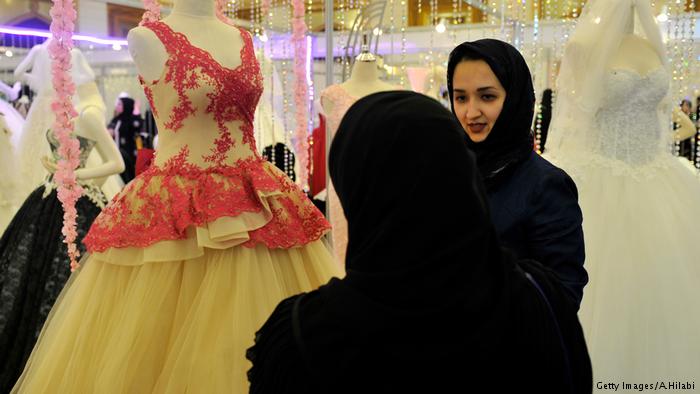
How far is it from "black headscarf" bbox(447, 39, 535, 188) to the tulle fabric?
4.06 ft

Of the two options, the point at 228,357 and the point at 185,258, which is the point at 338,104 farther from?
the point at 228,357

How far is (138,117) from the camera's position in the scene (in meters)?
7.53

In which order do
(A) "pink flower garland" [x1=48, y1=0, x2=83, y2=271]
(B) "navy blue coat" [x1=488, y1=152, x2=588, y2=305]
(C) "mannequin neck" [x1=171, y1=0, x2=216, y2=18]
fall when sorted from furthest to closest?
1. (A) "pink flower garland" [x1=48, y1=0, x2=83, y2=271]
2. (C) "mannequin neck" [x1=171, y1=0, x2=216, y2=18]
3. (B) "navy blue coat" [x1=488, y1=152, x2=588, y2=305]

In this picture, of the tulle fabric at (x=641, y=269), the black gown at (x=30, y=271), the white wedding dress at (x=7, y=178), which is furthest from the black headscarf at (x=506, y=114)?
the white wedding dress at (x=7, y=178)

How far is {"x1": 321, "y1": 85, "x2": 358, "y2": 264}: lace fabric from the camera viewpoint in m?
3.00

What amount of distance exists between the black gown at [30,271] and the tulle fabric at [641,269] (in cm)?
225

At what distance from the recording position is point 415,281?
938 millimetres

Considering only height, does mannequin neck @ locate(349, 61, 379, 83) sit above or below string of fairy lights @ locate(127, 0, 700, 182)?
below

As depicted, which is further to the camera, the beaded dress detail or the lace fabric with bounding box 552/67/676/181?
the lace fabric with bounding box 552/67/676/181

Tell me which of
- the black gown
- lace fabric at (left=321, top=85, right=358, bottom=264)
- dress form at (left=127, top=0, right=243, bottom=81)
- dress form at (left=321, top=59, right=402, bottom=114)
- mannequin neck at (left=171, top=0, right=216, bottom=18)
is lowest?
the black gown

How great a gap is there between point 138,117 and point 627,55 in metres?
5.69

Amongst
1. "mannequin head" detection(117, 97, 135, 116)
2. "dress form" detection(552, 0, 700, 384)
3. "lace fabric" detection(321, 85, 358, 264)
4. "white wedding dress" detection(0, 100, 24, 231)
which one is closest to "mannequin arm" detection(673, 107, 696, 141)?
"dress form" detection(552, 0, 700, 384)

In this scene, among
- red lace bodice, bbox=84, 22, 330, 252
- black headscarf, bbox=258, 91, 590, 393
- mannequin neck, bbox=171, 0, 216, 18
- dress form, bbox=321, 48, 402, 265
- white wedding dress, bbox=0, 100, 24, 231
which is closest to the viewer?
black headscarf, bbox=258, 91, 590, 393

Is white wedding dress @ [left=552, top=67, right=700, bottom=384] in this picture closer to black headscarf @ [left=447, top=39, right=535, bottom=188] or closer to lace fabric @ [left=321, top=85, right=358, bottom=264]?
lace fabric @ [left=321, top=85, right=358, bottom=264]
